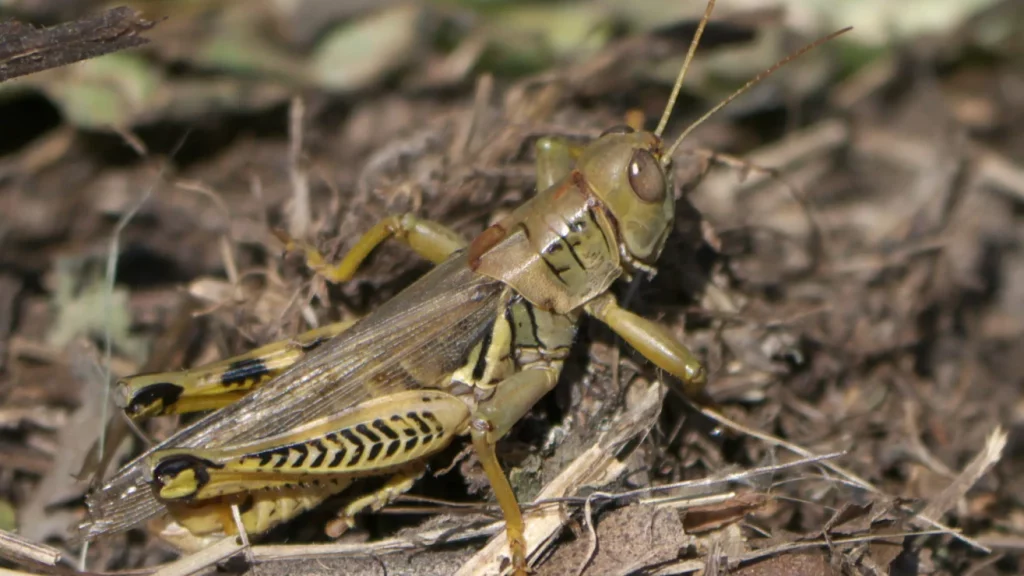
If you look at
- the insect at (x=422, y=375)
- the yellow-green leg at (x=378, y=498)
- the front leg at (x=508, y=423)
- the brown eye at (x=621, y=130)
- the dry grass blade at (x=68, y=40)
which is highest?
the dry grass blade at (x=68, y=40)

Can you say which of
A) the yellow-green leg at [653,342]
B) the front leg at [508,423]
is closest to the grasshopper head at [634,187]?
the yellow-green leg at [653,342]

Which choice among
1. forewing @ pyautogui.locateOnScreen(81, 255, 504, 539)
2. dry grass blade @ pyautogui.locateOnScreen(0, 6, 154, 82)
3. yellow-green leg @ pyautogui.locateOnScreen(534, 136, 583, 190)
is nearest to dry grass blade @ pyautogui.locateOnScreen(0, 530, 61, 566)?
forewing @ pyautogui.locateOnScreen(81, 255, 504, 539)

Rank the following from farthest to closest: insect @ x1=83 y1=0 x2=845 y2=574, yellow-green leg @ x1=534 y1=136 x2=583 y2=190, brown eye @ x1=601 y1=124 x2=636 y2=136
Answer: yellow-green leg @ x1=534 y1=136 x2=583 y2=190
brown eye @ x1=601 y1=124 x2=636 y2=136
insect @ x1=83 y1=0 x2=845 y2=574

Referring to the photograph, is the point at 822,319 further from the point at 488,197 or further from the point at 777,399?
the point at 488,197

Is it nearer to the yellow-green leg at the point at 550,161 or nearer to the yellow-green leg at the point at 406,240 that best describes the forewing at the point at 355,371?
the yellow-green leg at the point at 406,240

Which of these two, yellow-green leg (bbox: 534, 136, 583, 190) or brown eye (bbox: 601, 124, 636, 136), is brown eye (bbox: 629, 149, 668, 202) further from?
yellow-green leg (bbox: 534, 136, 583, 190)

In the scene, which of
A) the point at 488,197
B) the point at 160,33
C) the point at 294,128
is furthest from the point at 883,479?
the point at 160,33
